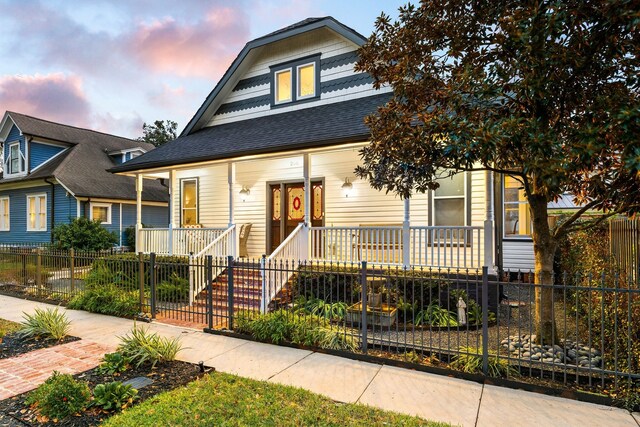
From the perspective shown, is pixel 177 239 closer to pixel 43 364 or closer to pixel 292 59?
pixel 43 364

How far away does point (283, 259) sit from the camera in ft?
26.7

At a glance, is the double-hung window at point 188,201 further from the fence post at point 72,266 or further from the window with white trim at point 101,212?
the window with white trim at point 101,212

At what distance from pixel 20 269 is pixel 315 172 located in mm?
9374

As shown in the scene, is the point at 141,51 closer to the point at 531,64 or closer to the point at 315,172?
the point at 315,172

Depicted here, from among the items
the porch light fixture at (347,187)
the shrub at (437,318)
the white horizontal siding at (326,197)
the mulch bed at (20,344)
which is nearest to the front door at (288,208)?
the white horizontal siding at (326,197)

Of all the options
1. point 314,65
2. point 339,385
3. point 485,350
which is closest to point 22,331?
point 339,385

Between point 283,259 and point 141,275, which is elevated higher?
point 283,259

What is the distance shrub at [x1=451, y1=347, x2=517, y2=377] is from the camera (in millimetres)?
4352

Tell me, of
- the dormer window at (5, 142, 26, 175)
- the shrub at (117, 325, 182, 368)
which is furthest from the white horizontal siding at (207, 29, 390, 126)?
the dormer window at (5, 142, 26, 175)

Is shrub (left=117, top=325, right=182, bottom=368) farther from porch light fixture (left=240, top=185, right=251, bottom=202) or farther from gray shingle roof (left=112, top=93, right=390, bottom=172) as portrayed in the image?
porch light fixture (left=240, top=185, right=251, bottom=202)

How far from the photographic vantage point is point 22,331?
618 cm

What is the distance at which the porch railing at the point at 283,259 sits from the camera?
731 cm

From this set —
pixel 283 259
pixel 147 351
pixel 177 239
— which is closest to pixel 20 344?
pixel 147 351

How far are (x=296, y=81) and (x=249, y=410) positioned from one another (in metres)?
10.6
